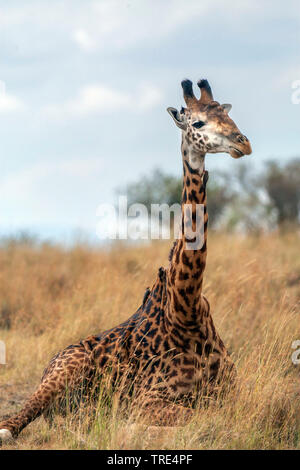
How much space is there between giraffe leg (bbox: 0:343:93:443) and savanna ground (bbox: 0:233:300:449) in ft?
0.51

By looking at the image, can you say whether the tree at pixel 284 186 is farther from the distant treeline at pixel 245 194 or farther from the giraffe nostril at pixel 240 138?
the giraffe nostril at pixel 240 138

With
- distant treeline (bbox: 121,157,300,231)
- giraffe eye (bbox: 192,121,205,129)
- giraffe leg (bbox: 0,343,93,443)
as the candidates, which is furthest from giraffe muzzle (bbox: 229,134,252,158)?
distant treeline (bbox: 121,157,300,231)

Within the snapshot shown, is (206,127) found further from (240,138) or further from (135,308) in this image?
(135,308)

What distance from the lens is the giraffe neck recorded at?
4.86 meters

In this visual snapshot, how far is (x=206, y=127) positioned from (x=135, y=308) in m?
5.10

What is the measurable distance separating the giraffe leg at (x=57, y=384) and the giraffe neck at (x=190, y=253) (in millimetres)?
1162

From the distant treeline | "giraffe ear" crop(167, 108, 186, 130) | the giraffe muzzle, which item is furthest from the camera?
the distant treeline

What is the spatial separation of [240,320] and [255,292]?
94 cm

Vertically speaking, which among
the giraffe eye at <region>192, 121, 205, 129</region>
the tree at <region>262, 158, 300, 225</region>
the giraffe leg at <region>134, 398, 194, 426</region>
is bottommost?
the giraffe leg at <region>134, 398, 194, 426</region>

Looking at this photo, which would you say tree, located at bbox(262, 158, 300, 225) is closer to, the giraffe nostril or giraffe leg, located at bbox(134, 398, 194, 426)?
giraffe leg, located at bbox(134, 398, 194, 426)

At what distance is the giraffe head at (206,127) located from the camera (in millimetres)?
4465

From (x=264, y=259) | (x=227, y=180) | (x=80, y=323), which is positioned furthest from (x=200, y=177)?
(x=227, y=180)

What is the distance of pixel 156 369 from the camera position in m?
5.44

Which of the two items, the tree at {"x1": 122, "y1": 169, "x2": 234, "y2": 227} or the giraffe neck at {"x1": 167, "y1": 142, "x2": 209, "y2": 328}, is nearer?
the giraffe neck at {"x1": 167, "y1": 142, "x2": 209, "y2": 328}
